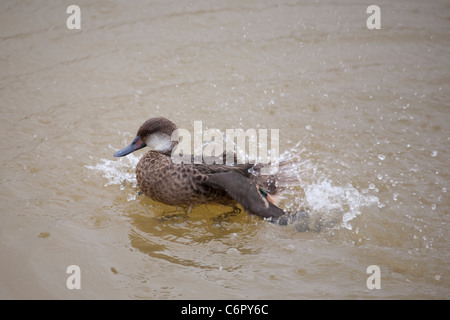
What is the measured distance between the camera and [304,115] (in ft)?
15.4

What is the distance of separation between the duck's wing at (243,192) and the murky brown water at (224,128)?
253 millimetres

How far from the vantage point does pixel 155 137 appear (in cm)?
370

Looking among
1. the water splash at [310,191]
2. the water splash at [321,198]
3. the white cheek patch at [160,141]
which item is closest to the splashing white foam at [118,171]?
the water splash at [310,191]

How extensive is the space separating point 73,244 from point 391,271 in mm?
2043

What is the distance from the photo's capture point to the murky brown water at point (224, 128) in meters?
3.03

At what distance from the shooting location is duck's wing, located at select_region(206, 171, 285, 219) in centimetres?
318

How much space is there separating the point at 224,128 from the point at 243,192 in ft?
4.74

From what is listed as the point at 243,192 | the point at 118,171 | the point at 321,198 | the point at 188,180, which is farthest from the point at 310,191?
the point at 118,171

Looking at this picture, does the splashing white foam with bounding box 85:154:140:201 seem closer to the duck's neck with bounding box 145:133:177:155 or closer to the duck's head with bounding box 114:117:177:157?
the duck's head with bounding box 114:117:177:157

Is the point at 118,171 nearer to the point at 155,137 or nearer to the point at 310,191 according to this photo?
the point at 155,137

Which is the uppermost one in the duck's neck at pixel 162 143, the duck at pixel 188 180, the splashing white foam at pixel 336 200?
the duck's neck at pixel 162 143

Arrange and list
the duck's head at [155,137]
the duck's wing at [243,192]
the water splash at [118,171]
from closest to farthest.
Result: the duck's wing at [243,192] < the duck's head at [155,137] < the water splash at [118,171]

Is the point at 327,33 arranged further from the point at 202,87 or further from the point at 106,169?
the point at 106,169

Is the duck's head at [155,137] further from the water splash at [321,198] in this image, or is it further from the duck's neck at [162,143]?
the water splash at [321,198]
